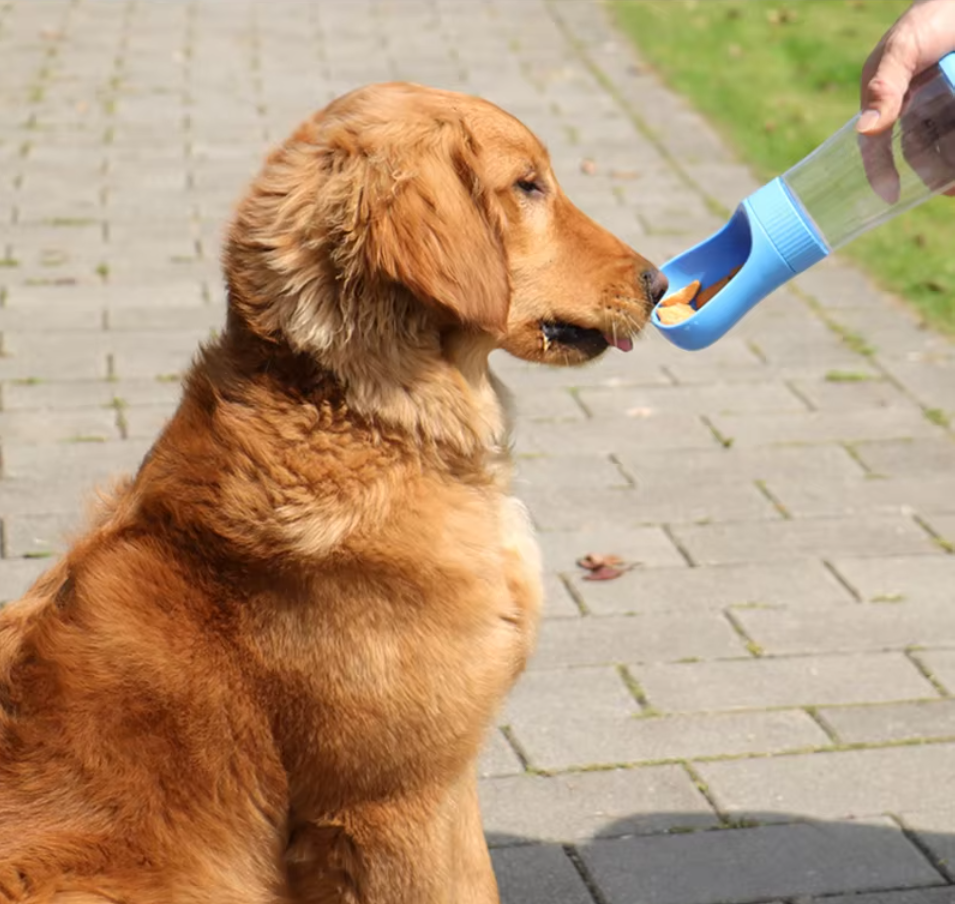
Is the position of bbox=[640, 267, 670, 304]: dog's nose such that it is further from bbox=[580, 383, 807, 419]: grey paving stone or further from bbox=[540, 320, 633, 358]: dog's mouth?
bbox=[580, 383, 807, 419]: grey paving stone

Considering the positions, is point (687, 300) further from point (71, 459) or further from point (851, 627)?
point (71, 459)

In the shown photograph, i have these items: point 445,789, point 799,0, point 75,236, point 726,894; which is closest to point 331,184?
point 445,789

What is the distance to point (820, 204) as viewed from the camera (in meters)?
3.82

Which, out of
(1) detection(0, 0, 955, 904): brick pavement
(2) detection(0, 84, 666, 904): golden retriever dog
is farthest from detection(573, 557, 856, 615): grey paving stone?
(2) detection(0, 84, 666, 904): golden retriever dog

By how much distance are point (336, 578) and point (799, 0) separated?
11.0m

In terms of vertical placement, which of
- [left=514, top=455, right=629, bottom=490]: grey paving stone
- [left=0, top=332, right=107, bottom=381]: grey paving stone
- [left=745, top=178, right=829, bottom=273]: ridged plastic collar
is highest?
[left=745, top=178, right=829, bottom=273]: ridged plastic collar

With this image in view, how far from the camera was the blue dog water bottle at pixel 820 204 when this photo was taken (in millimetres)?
3525

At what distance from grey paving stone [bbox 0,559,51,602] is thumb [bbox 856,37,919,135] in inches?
116

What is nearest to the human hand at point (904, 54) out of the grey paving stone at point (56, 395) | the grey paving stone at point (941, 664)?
the grey paving stone at point (941, 664)

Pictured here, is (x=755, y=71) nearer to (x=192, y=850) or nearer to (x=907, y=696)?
(x=907, y=696)

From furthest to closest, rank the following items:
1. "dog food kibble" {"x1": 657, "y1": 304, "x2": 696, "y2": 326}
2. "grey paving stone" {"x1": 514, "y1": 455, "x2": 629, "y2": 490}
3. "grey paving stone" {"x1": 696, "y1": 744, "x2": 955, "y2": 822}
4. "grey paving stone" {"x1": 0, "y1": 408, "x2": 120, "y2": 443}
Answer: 1. "grey paving stone" {"x1": 0, "y1": 408, "x2": 120, "y2": 443}
2. "grey paving stone" {"x1": 514, "y1": 455, "x2": 629, "y2": 490}
3. "grey paving stone" {"x1": 696, "y1": 744, "x2": 955, "y2": 822}
4. "dog food kibble" {"x1": 657, "y1": 304, "x2": 696, "y2": 326}

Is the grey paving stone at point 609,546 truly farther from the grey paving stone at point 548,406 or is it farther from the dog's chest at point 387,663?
the dog's chest at point 387,663

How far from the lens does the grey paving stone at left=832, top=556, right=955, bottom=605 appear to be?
5.11m

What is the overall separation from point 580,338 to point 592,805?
1.38 meters
